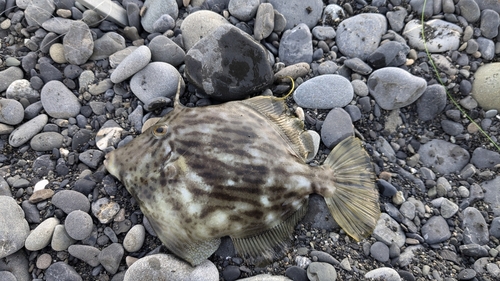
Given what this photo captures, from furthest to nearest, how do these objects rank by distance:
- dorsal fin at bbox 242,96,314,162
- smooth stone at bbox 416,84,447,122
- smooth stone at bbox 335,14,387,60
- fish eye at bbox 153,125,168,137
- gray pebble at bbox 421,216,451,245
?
smooth stone at bbox 335,14,387,60 → smooth stone at bbox 416,84,447,122 → dorsal fin at bbox 242,96,314,162 → gray pebble at bbox 421,216,451,245 → fish eye at bbox 153,125,168,137

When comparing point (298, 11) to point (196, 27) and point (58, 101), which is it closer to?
point (196, 27)

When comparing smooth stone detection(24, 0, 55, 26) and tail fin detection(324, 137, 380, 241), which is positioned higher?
smooth stone detection(24, 0, 55, 26)

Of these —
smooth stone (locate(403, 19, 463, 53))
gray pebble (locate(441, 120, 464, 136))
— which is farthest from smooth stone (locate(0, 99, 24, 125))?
gray pebble (locate(441, 120, 464, 136))

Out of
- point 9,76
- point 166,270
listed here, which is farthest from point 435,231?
point 9,76

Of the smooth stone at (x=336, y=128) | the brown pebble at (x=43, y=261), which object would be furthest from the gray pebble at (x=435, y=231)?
the brown pebble at (x=43, y=261)

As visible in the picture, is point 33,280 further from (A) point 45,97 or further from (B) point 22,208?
(A) point 45,97

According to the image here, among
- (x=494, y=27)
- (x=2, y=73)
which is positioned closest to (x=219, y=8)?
(x=2, y=73)

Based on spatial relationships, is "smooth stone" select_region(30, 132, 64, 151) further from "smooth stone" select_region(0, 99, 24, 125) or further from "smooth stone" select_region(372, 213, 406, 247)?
"smooth stone" select_region(372, 213, 406, 247)
